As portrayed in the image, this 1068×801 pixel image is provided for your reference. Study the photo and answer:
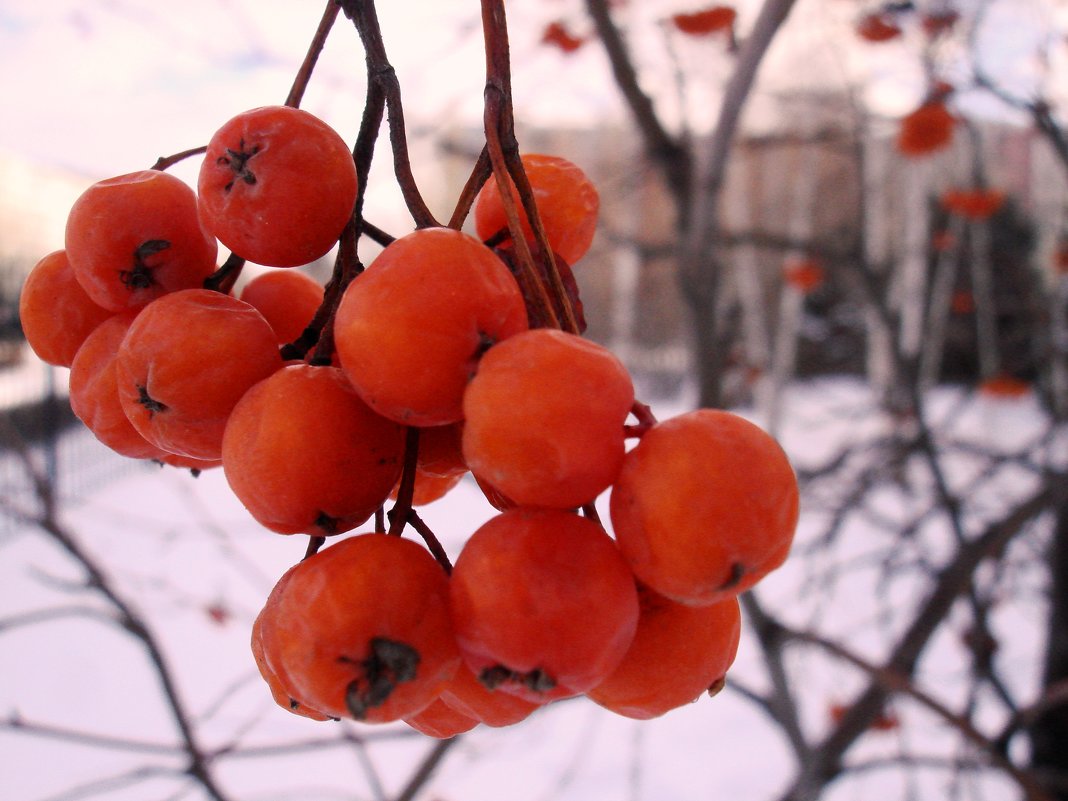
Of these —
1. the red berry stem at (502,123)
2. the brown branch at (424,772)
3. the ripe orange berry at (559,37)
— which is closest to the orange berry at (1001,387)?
the ripe orange berry at (559,37)

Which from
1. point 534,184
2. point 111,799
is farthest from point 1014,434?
point 534,184

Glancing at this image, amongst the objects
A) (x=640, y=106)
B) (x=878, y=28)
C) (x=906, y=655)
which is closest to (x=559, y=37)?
(x=878, y=28)

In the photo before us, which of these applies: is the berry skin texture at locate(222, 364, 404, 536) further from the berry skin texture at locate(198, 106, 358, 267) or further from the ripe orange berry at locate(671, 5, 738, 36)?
the ripe orange berry at locate(671, 5, 738, 36)

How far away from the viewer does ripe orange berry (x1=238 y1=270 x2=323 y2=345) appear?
0.45 metres

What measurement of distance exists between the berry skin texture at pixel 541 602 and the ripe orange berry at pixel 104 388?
23 cm

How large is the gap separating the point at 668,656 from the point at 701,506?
8cm

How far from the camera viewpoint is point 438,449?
1.27 feet

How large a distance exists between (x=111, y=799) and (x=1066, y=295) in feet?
15.5

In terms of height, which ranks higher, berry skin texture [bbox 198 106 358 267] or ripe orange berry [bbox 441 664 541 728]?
berry skin texture [bbox 198 106 358 267]

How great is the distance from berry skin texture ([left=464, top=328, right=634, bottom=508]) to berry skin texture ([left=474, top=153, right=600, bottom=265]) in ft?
0.43

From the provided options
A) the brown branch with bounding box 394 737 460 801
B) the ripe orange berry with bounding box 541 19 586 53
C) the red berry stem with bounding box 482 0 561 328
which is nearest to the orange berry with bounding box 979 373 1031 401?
the ripe orange berry with bounding box 541 19 586 53

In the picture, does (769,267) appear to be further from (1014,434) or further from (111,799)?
(111,799)

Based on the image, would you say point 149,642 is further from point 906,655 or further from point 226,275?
point 906,655

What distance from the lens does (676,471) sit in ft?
0.94
